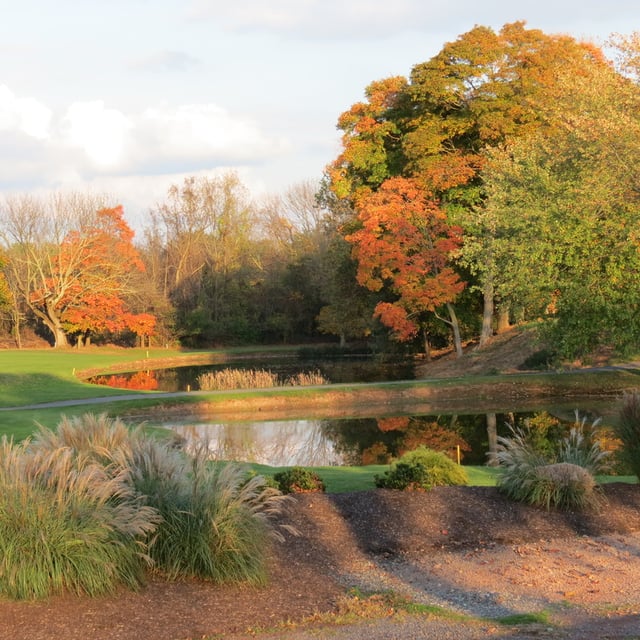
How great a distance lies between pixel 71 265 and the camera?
56188 millimetres

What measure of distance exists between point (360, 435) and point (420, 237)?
53.2 ft

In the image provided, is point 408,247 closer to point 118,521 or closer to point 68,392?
point 68,392

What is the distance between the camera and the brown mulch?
6.19 meters

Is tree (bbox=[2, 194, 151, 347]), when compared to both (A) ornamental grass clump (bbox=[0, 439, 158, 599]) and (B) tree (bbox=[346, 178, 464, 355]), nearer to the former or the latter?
(B) tree (bbox=[346, 178, 464, 355])

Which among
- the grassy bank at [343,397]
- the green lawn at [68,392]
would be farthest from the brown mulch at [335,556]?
the grassy bank at [343,397]

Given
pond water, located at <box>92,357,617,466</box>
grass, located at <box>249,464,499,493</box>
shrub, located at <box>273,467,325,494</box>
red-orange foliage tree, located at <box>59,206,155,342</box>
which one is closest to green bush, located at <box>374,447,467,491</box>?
grass, located at <box>249,464,499,493</box>

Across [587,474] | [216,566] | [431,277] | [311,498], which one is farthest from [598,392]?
[216,566]

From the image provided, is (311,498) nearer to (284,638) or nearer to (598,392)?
(284,638)

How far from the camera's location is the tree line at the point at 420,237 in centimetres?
1692

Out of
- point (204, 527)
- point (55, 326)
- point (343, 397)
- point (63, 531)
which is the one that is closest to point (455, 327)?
point (343, 397)

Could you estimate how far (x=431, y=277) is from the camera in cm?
3788

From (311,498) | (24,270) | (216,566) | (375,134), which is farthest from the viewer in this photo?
(24,270)

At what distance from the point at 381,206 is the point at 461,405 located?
11.9m

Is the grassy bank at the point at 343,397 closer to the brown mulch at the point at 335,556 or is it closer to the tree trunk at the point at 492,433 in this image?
the tree trunk at the point at 492,433
